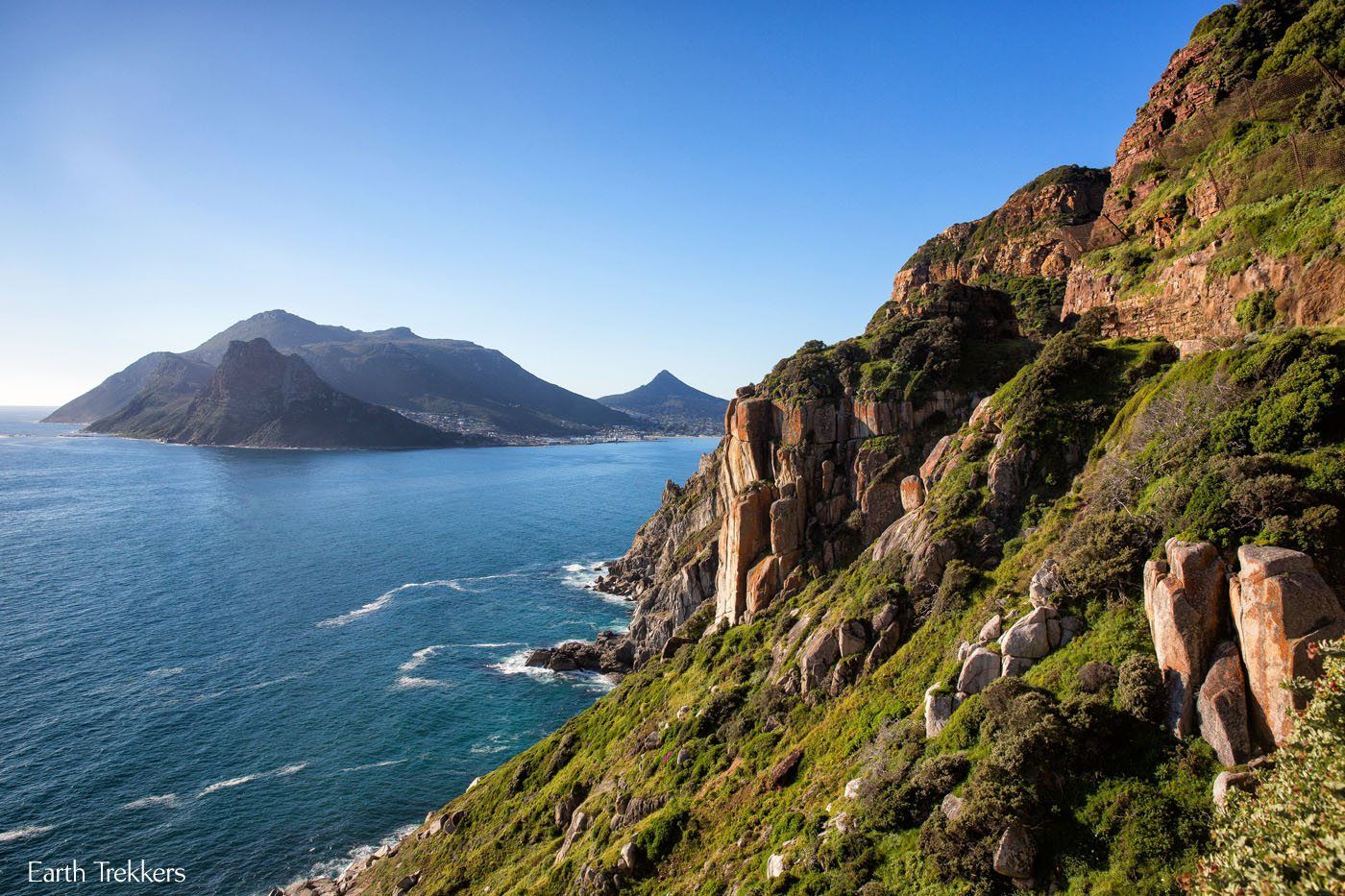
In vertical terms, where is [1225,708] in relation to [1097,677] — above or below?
above

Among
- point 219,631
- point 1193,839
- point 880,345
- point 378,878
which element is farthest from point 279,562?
point 1193,839

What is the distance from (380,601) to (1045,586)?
89.1 metres

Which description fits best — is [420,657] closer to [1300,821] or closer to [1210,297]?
[1300,821]

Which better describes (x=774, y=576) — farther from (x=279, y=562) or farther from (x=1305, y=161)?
(x=279, y=562)

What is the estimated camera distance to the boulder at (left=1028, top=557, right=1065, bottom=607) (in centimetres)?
2375

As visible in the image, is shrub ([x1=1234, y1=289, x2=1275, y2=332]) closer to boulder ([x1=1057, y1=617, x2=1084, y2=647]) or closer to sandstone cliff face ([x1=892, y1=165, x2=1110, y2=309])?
boulder ([x1=1057, y1=617, x2=1084, y2=647])

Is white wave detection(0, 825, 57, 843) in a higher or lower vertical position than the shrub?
lower

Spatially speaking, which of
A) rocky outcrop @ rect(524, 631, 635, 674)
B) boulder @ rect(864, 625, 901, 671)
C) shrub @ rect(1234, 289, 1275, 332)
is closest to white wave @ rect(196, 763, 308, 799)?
rocky outcrop @ rect(524, 631, 635, 674)

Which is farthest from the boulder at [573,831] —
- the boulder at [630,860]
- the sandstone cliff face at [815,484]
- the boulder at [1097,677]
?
the boulder at [1097,677]

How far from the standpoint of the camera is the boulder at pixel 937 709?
23109 mm

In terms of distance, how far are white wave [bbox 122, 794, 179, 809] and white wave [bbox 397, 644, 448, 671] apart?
23.8m

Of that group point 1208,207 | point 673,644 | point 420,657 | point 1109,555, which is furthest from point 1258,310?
point 420,657

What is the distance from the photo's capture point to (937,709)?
23.5 metres

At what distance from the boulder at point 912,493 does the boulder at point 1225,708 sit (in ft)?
83.5
